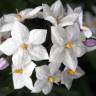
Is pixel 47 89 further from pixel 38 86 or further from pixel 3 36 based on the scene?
pixel 3 36

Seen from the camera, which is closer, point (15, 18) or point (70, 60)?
point (70, 60)

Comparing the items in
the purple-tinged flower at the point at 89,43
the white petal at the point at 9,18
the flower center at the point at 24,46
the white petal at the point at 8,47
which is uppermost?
the white petal at the point at 9,18

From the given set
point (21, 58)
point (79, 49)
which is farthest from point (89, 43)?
point (21, 58)

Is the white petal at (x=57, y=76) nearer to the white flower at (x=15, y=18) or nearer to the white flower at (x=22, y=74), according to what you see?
the white flower at (x=22, y=74)

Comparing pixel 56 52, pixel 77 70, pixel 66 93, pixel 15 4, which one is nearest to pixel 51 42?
Answer: pixel 56 52

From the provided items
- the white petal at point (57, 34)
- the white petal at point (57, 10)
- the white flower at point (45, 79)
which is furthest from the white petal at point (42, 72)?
the white petal at point (57, 10)

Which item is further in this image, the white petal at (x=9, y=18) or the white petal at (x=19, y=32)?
the white petal at (x=9, y=18)

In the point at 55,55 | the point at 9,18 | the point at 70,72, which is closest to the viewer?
the point at 55,55

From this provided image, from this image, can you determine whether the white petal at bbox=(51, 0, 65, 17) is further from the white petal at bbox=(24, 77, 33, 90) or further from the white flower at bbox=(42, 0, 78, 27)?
the white petal at bbox=(24, 77, 33, 90)
